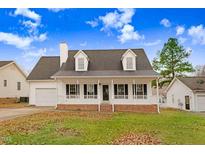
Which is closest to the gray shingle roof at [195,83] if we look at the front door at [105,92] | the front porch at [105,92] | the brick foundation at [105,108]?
the front porch at [105,92]

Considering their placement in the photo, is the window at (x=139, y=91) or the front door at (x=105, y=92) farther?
the front door at (x=105, y=92)

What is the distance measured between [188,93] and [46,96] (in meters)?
11.8

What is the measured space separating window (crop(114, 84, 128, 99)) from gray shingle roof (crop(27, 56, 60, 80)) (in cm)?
620

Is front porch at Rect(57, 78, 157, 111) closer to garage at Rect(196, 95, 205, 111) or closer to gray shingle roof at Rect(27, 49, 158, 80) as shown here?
gray shingle roof at Rect(27, 49, 158, 80)

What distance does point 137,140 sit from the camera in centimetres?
823

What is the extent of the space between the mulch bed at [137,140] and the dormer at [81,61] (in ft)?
34.3

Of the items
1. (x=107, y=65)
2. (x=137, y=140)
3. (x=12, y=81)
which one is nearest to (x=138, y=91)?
(x=107, y=65)

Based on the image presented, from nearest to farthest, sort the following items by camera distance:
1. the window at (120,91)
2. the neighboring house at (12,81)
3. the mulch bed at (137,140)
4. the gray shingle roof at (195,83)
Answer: the mulch bed at (137,140), the window at (120,91), the gray shingle roof at (195,83), the neighboring house at (12,81)

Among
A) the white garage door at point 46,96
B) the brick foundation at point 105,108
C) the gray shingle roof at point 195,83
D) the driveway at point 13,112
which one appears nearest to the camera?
the driveway at point 13,112

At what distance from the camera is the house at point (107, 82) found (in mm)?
17859

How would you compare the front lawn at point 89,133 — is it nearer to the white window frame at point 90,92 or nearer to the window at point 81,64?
the white window frame at point 90,92

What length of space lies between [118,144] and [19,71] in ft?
73.0
